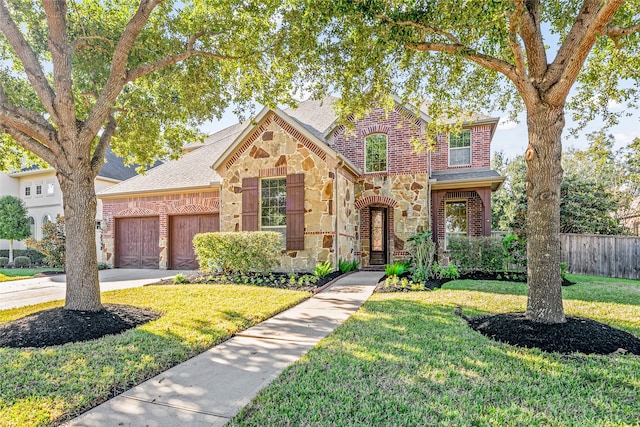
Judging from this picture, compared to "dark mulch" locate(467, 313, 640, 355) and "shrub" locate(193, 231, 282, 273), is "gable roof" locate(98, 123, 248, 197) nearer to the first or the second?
"shrub" locate(193, 231, 282, 273)

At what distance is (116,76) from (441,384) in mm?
6391

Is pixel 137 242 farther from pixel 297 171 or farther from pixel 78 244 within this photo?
pixel 78 244

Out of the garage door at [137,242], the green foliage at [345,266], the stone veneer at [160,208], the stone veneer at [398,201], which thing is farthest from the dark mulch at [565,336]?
the garage door at [137,242]

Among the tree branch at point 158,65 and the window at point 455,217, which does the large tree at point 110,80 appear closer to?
the tree branch at point 158,65

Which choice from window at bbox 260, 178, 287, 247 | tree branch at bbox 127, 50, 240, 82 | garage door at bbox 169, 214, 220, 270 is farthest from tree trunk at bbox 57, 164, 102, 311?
garage door at bbox 169, 214, 220, 270

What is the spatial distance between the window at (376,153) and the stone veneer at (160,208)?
5739 millimetres

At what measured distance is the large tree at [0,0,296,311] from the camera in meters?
5.38

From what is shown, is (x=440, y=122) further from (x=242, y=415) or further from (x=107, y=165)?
(x=107, y=165)

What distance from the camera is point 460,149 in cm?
1312

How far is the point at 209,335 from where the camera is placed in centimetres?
461

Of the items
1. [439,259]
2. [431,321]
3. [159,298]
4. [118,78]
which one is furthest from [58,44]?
[439,259]

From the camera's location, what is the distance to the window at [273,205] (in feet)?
36.3

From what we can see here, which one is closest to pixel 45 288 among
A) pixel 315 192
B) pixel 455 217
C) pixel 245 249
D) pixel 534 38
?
pixel 245 249

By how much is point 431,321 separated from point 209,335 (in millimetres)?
3173
